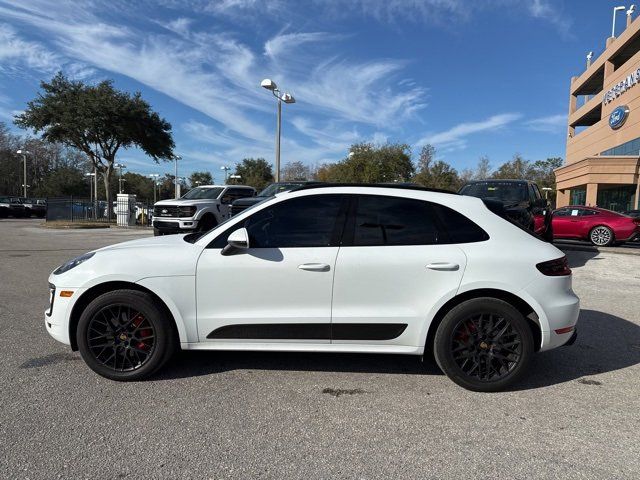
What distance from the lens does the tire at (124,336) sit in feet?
12.1

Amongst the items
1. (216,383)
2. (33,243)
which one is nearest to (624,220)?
(216,383)

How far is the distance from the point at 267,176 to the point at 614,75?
4883 cm

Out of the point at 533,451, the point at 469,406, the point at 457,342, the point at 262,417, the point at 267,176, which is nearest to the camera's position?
the point at 533,451

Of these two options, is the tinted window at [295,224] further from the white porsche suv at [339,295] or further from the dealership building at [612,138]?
the dealership building at [612,138]

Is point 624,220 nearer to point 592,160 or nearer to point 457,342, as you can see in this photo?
point 457,342

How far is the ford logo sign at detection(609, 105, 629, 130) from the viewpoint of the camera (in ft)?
129

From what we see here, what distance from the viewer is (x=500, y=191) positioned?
1107 cm

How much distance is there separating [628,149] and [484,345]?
43816 millimetres

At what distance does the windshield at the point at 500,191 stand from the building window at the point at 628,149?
109 feet

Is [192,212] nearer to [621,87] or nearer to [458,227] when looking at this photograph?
[458,227]

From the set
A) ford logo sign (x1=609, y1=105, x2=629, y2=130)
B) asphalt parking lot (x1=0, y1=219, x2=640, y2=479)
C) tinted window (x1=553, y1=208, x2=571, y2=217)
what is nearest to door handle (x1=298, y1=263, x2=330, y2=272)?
asphalt parking lot (x1=0, y1=219, x2=640, y2=479)

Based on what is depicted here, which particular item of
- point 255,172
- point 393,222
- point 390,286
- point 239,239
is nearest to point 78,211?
point 239,239

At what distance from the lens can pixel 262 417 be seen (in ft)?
10.5

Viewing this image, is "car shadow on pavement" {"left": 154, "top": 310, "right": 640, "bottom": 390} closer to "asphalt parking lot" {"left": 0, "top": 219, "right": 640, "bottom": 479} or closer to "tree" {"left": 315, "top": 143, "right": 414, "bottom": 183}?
"asphalt parking lot" {"left": 0, "top": 219, "right": 640, "bottom": 479}
